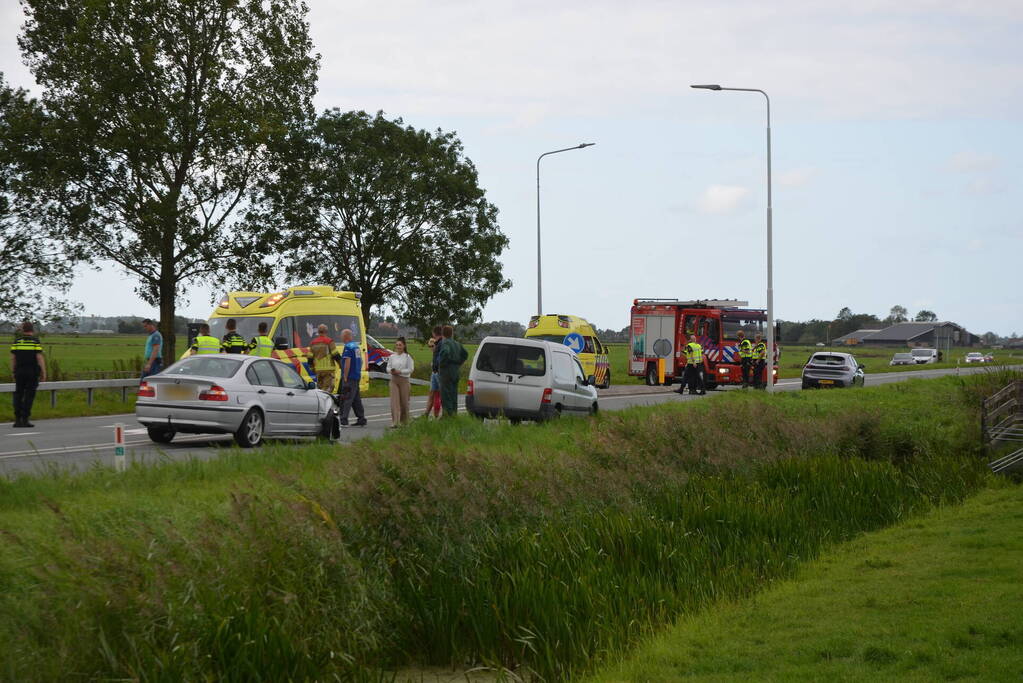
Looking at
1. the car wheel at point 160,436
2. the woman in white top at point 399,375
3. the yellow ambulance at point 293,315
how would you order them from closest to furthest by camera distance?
the car wheel at point 160,436 → the woman in white top at point 399,375 → the yellow ambulance at point 293,315

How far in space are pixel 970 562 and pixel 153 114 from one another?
3159 centimetres

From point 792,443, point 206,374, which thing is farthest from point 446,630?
point 206,374

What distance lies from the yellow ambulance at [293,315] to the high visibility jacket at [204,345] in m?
2.40

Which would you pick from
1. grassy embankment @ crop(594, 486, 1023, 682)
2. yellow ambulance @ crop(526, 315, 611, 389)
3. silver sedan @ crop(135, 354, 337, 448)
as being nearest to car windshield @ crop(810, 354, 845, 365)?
yellow ambulance @ crop(526, 315, 611, 389)

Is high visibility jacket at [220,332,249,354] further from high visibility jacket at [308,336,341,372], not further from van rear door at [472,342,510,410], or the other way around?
van rear door at [472,342,510,410]

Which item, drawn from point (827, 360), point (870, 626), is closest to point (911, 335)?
point (827, 360)

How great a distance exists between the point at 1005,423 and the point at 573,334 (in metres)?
21.4

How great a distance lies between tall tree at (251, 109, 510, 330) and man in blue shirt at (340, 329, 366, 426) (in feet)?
101

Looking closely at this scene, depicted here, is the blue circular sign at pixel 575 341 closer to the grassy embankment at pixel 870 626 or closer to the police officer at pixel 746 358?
the police officer at pixel 746 358

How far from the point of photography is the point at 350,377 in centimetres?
2348

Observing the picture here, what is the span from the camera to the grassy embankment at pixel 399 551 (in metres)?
6.25

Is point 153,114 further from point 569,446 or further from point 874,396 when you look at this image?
point 569,446

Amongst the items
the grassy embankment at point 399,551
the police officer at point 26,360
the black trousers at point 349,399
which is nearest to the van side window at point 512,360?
the black trousers at point 349,399

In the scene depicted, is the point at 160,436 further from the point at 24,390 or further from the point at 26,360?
Answer: the point at 24,390
